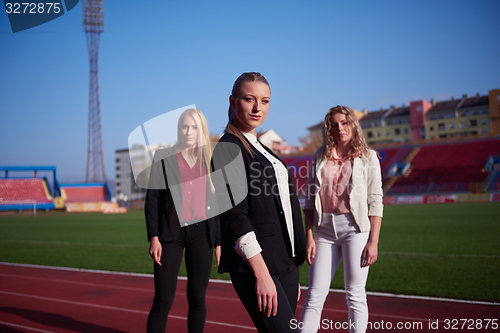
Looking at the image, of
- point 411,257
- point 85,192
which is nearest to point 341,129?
point 411,257

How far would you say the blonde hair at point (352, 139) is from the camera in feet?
11.4

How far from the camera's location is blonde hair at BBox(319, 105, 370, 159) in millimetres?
3479

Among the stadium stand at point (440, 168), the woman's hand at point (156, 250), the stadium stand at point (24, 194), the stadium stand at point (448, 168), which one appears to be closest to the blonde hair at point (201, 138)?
the woman's hand at point (156, 250)

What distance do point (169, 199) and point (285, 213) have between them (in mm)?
1676

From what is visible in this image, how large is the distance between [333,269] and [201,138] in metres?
1.51

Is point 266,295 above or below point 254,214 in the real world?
below

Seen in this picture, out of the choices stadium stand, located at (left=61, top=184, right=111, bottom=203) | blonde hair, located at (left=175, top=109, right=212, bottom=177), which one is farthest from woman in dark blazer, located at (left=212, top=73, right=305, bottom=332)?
stadium stand, located at (left=61, top=184, right=111, bottom=203)

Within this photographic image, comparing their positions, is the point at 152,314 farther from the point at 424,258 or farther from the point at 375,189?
the point at 424,258

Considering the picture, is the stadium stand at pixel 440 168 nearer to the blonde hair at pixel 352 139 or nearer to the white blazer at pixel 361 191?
the blonde hair at pixel 352 139

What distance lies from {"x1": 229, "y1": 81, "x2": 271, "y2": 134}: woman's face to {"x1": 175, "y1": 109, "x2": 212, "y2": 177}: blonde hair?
1.31 metres

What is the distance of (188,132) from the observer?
3.55m

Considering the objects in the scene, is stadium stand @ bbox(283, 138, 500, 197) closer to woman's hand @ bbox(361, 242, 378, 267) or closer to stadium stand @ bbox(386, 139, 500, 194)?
stadium stand @ bbox(386, 139, 500, 194)

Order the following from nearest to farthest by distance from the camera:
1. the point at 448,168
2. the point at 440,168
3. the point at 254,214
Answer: the point at 254,214
the point at 448,168
the point at 440,168

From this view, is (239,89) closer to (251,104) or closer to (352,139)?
(251,104)
